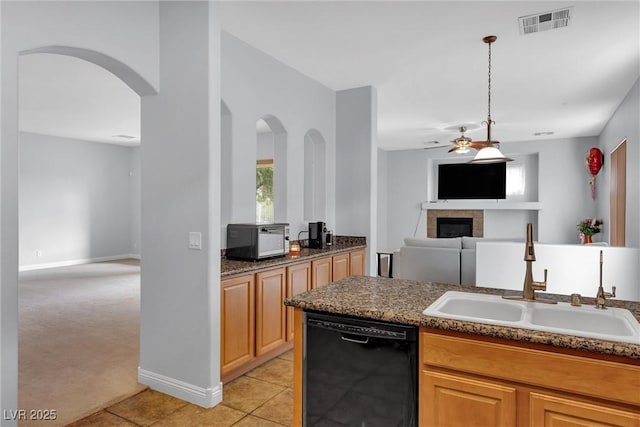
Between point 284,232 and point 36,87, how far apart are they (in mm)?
3834

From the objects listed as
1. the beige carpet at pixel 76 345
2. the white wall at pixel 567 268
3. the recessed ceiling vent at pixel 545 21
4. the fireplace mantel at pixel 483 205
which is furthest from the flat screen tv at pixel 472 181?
the beige carpet at pixel 76 345

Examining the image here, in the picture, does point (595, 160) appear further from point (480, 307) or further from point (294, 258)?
point (480, 307)

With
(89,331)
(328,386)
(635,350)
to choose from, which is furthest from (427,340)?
(89,331)

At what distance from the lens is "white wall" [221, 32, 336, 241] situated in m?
3.61

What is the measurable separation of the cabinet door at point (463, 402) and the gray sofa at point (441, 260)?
391 cm

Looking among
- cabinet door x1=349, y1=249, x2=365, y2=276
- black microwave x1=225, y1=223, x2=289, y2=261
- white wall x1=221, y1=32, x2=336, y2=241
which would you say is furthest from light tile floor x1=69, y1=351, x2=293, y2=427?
cabinet door x1=349, y1=249, x2=365, y2=276

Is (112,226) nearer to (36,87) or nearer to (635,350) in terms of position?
(36,87)

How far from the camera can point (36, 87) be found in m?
5.02

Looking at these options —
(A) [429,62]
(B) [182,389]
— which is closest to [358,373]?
(B) [182,389]

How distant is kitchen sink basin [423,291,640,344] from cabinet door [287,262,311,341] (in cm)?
176

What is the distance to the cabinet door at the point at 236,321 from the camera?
2844 millimetres

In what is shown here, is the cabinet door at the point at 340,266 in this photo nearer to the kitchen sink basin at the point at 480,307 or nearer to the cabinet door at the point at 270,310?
the cabinet door at the point at 270,310

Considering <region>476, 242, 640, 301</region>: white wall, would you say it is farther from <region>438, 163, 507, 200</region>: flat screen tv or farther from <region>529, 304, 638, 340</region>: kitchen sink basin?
<region>438, 163, 507, 200</region>: flat screen tv

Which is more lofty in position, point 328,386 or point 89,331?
point 328,386
